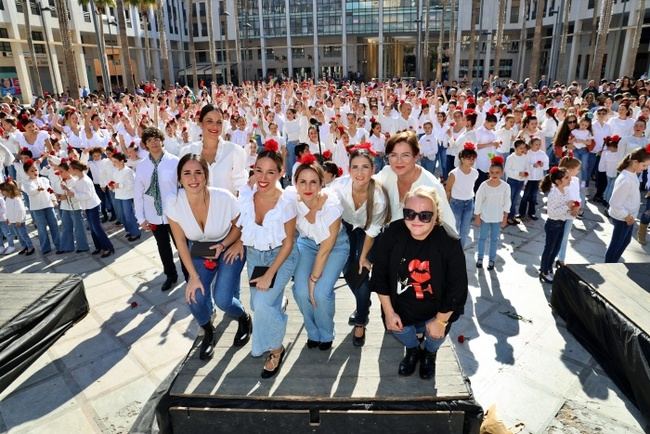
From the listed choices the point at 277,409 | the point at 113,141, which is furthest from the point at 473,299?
the point at 113,141

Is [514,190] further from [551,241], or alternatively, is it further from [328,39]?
[328,39]

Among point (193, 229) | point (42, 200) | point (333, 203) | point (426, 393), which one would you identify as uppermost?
point (333, 203)

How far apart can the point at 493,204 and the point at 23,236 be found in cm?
783

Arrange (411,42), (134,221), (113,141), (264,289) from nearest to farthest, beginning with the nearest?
1. (264,289)
2. (134,221)
3. (113,141)
4. (411,42)

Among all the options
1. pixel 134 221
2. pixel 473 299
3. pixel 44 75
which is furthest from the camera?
pixel 44 75

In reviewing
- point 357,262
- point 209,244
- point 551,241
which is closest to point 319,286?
point 357,262

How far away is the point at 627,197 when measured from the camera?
5398 mm

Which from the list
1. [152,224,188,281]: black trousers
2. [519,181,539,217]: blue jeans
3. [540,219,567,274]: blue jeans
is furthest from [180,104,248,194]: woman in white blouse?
[519,181,539,217]: blue jeans

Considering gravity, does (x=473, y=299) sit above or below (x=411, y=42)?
below

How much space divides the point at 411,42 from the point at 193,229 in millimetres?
55820

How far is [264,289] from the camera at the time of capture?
355 cm

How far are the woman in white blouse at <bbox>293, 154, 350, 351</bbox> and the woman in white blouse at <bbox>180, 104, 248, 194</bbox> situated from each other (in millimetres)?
1293

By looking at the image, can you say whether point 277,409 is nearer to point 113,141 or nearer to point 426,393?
point 426,393

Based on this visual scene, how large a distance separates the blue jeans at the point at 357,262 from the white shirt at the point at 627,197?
12.2 feet
